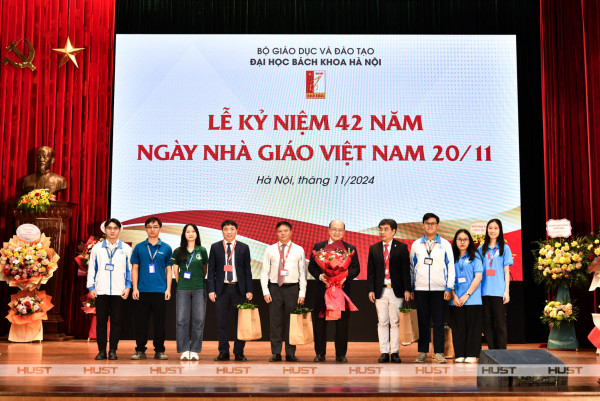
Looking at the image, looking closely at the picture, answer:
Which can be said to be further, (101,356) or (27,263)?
(27,263)

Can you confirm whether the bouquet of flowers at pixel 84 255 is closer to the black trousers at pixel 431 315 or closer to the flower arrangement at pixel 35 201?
the flower arrangement at pixel 35 201

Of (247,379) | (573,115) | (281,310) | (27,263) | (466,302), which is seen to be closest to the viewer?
(247,379)

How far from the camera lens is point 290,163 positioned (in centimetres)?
830

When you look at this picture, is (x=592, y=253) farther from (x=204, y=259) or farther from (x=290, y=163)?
(x=204, y=259)

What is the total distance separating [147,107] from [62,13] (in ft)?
5.40

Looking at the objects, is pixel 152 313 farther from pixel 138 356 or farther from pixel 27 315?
pixel 27 315

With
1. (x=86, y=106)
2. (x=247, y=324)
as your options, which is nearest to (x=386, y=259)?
(x=247, y=324)

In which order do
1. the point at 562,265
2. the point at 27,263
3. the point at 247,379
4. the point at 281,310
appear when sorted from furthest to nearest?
the point at 27,263 → the point at 562,265 → the point at 281,310 → the point at 247,379

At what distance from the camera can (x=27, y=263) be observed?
7566 mm

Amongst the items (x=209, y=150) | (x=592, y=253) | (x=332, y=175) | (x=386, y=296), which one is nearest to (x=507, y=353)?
(x=386, y=296)

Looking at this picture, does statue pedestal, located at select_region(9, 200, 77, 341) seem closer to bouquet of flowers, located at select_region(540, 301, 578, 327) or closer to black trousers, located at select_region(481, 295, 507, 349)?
black trousers, located at select_region(481, 295, 507, 349)

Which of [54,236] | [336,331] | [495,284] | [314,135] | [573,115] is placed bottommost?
[336,331]

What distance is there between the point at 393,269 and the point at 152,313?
2120mm

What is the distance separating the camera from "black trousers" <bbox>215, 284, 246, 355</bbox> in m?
6.10
